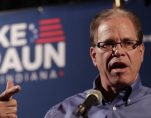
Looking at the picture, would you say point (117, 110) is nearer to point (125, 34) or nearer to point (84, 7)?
point (125, 34)

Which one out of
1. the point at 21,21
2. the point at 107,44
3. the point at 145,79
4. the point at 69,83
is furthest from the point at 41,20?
the point at 107,44

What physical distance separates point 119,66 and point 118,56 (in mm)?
35

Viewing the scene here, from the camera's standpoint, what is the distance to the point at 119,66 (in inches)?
49.9

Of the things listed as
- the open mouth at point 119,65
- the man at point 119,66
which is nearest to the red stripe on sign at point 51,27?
the man at point 119,66

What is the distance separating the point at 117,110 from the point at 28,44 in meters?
1.15

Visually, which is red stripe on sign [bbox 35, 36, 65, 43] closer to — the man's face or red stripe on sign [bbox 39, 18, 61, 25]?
red stripe on sign [bbox 39, 18, 61, 25]

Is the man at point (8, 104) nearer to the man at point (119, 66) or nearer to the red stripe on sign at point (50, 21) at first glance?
the man at point (119, 66)

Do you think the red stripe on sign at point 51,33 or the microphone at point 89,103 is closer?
the microphone at point 89,103

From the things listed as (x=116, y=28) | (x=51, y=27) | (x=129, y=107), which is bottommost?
(x=129, y=107)

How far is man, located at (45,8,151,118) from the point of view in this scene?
1.27 m

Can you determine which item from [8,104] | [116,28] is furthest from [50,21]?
[8,104]

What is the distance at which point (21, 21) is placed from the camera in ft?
7.88

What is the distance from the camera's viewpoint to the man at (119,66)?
127 centimetres

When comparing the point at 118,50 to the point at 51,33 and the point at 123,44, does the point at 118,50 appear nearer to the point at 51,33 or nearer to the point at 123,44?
the point at 123,44
